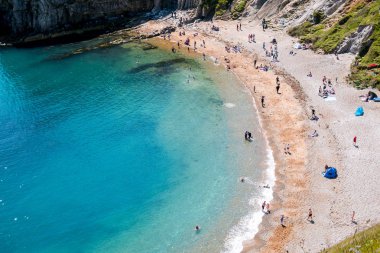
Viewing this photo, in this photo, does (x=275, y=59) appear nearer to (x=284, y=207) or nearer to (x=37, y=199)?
(x=284, y=207)

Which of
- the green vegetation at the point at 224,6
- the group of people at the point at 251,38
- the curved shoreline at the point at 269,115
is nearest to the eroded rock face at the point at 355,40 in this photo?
the curved shoreline at the point at 269,115

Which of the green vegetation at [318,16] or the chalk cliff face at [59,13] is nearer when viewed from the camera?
the green vegetation at [318,16]

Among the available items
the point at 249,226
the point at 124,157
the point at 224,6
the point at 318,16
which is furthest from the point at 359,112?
the point at 224,6

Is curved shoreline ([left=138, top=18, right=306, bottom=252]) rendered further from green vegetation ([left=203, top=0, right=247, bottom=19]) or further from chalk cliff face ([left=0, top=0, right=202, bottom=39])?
chalk cliff face ([left=0, top=0, right=202, bottom=39])

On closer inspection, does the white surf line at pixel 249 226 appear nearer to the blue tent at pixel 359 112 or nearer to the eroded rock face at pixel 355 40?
the blue tent at pixel 359 112

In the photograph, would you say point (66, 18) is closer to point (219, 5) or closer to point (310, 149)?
point (219, 5)

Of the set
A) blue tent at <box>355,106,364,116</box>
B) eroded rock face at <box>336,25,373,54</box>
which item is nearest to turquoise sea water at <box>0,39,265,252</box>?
blue tent at <box>355,106,364,116</box>

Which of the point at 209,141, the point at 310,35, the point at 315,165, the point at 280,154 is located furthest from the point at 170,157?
the point at 310,35
